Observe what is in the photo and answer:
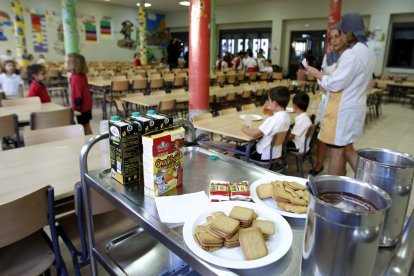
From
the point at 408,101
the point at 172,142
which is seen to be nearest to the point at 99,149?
the point at 172,142

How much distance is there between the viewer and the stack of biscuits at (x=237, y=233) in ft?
2.51

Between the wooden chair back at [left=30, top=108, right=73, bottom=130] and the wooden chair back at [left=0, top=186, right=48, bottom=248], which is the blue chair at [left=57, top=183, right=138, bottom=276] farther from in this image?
the wooden chair back at [left=30, top=108, right=73, bottom=130]

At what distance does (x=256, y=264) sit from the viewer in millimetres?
719

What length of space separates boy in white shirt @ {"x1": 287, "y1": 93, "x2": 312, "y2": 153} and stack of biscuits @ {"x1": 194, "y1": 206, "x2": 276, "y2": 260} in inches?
96.8

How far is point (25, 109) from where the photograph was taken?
3.58m

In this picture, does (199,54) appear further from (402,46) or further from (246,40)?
(246,40)

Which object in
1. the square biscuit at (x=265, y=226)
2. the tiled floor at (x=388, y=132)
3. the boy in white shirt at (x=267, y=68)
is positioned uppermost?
the boy in white shirt at (x=267, y=68)

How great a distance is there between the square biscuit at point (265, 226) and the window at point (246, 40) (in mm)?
13631

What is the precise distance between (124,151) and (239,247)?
1.78 feet

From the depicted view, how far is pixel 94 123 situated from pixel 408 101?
9520 mm

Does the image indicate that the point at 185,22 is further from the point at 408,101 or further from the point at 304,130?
the point at 304,130

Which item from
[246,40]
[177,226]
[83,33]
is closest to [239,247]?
[177,226]

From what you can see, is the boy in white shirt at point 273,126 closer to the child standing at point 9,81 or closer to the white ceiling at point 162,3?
the child standing at point 9,81

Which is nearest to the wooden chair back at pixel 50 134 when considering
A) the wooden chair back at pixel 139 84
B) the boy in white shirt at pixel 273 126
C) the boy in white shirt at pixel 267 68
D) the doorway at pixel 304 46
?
the boy in white shirt at pixel 273 126
